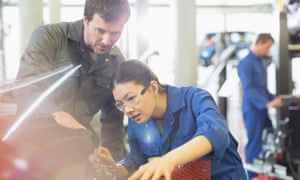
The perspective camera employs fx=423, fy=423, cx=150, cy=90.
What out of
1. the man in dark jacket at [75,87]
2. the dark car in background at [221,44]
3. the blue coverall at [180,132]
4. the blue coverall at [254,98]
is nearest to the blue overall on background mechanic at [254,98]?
the blue coverall at [254,98]

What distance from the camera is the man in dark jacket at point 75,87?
91cm

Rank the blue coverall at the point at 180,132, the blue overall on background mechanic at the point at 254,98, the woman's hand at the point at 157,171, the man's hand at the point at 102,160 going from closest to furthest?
the woman's hand at the point at 157,171, the man's hand at the point at 102,160, the blue coverall at the point at 180,132, the blue overall on background mechanic at the point at 254,98

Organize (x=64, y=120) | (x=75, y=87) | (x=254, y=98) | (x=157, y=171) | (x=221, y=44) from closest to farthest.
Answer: (x=157, y=171), (x=64, y=120), (x=75, y=87), (x=254, y=98), (x=221, y=44)

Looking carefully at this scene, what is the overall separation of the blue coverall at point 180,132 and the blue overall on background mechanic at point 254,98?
7.69ft

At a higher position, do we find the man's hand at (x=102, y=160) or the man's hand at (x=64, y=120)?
the man's hand at (x=64, y=120)

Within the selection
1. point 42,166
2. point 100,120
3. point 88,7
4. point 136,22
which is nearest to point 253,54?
point 136,22

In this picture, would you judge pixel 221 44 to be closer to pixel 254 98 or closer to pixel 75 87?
pixel 254 98

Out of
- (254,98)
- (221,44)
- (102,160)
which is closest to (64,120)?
(102,160)

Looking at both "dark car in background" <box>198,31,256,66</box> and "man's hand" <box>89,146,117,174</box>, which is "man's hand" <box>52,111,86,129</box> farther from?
"dark car in background" <box>198,31,256,66</box>

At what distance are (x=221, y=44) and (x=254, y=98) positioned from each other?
203 centimetres

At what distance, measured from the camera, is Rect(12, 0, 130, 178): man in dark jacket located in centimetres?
91

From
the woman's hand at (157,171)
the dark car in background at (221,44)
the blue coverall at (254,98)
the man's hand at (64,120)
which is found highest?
the dark car in background at (221,44)

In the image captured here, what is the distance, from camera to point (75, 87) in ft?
4.37

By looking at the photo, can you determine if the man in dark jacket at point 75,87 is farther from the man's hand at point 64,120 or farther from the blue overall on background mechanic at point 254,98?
the blue overall on background mechanic at point 254,98
